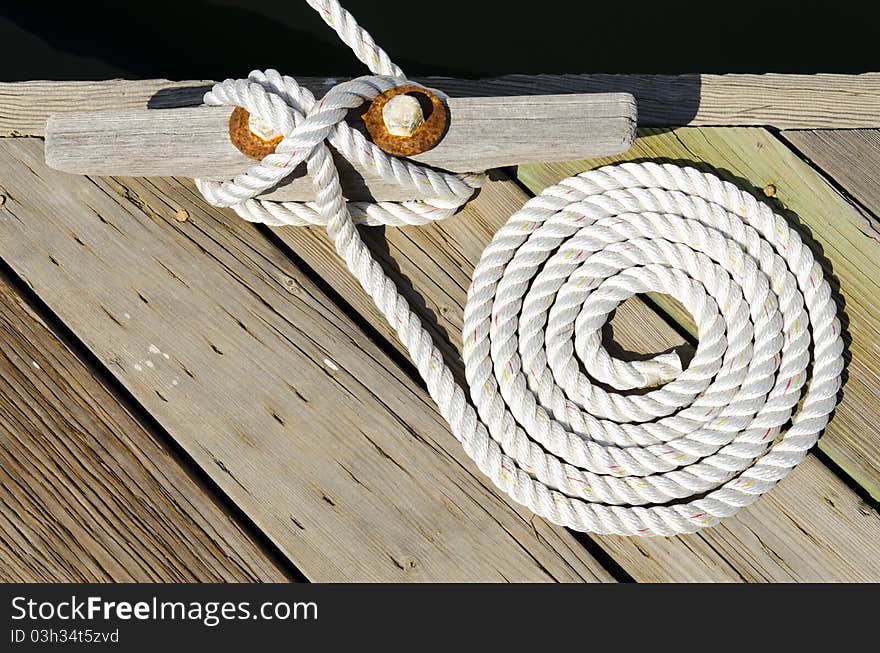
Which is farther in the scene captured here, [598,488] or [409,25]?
[409,25]

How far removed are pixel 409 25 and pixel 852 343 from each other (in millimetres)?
1494

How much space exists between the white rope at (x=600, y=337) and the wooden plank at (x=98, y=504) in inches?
18.5

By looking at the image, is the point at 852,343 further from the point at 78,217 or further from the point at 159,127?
the point at 78,217

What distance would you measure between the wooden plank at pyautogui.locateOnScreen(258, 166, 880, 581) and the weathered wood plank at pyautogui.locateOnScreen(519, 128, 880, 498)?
0.06 m

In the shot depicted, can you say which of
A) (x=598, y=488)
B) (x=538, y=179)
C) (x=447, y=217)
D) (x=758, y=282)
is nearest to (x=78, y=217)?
(x=447, y=217)

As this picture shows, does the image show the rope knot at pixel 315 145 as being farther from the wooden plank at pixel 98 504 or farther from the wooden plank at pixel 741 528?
the wooden plank at pixel 98 504

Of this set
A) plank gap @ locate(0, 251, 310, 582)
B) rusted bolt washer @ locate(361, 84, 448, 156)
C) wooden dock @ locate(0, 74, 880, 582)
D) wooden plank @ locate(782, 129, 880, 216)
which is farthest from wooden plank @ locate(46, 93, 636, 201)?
wooden plank @ locate(782, 129, 880, 216)

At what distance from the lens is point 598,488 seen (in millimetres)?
1388

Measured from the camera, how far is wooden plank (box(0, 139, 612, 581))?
144 centimetres

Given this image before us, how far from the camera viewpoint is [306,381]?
1478mm

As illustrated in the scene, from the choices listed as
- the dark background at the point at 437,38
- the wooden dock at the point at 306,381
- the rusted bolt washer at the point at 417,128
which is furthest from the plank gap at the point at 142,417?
the dark background at the point at 437,38

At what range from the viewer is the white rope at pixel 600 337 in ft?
4.55

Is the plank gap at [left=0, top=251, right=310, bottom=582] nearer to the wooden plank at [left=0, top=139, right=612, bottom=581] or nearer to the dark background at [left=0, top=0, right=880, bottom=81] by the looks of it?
the wooden plank at [left=0, top=139, right=612, bottom=581]

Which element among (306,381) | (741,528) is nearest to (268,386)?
(306,381)
